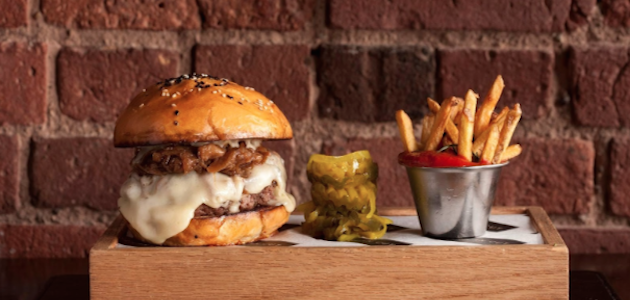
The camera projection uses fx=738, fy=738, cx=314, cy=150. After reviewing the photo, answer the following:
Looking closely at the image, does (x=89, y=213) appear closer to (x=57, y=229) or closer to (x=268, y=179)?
(x=57, y=229)

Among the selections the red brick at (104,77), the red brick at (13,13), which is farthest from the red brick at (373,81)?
the red brick at (13,13)

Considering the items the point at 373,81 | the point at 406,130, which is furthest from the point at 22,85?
the point at 406,130

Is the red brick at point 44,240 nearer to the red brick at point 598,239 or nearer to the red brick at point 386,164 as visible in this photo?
the red brick at point 386,164

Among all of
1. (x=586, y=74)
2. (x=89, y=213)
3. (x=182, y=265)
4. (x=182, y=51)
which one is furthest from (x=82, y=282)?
(x=586, y=74)

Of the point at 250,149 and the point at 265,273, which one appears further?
the point at 250,149

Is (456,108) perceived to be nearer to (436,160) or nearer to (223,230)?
(436,160)

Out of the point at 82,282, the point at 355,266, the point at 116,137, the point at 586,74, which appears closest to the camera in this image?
the point at 355,266
